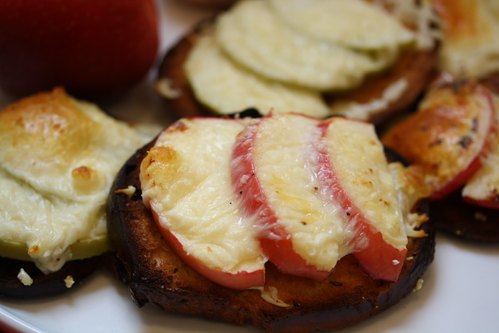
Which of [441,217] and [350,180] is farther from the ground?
[350,180]

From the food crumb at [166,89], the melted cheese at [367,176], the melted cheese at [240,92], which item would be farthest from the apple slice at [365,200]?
the food crumb at [166,89]

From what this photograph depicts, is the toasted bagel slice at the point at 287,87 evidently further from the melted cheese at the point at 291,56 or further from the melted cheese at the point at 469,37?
the melted cheese at the point at 469,37

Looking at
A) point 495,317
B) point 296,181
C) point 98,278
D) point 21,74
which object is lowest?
point 98,278

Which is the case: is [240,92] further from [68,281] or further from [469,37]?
[469,37]

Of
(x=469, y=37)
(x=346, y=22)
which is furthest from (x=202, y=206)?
(x=469, y=37)

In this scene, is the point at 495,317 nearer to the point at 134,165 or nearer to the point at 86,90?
the point at 134,165

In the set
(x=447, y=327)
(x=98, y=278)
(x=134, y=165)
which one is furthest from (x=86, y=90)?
(x=447, y=327)
